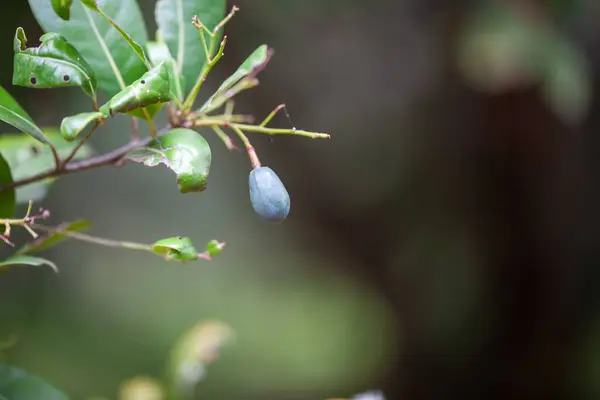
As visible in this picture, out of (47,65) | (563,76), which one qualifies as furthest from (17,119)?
(563,76)

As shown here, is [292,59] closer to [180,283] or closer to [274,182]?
[180,283]

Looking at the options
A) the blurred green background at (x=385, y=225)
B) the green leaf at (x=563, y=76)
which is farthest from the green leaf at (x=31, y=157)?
the green leaf at (x=563, y=76)

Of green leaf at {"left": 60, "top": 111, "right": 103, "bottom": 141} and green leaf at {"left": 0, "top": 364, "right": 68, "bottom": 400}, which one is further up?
green leaf at {"left": 60, "top": 111, "right": 103, "bottom": 141}

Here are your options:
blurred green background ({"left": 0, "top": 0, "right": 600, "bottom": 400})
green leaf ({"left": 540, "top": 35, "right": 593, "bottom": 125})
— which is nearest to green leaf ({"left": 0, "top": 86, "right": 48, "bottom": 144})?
blurred green background ({"left": 0, "top": 0, "right": 600, "bottom": 400})

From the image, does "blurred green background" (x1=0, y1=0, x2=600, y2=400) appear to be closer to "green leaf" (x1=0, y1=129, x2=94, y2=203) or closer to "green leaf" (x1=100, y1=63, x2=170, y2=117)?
"green leaf" (x1=0, y1=129, x2=94, y2=203)

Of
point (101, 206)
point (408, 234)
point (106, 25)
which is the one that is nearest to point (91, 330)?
point (101, 206)

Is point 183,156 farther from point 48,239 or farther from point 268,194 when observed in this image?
point 48,239

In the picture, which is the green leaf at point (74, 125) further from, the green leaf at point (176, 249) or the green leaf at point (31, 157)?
the green leaf at point (31, 157)
